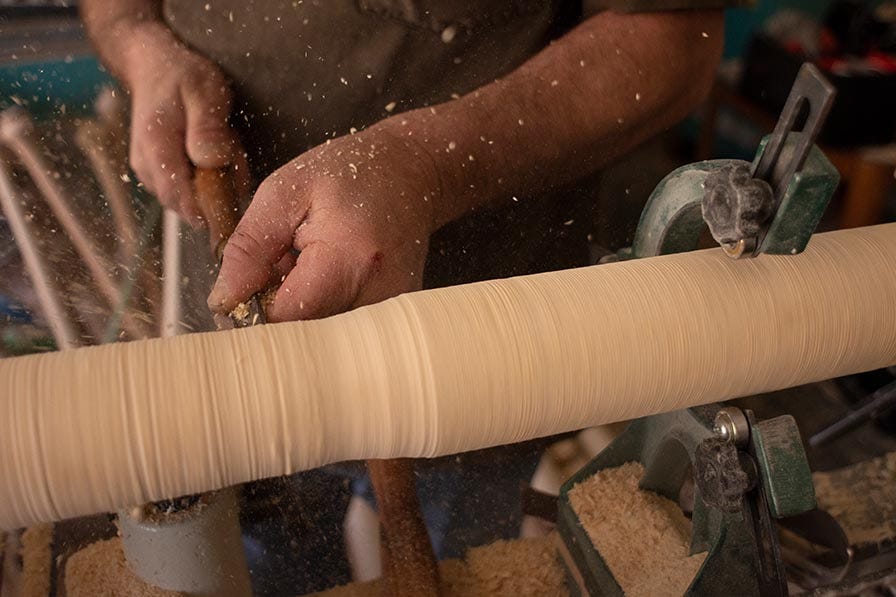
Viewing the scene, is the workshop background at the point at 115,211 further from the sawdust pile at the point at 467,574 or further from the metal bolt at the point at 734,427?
the metal bolt at the point at 734,427

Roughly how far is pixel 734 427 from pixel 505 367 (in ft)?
0.63

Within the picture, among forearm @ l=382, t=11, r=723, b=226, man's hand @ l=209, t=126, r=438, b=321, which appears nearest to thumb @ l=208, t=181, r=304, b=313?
man's hand @ l=209, t=126, r=438, b=321

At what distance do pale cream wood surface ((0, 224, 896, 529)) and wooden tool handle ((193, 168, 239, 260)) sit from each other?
33cm

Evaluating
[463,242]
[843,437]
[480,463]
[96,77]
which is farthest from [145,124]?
[843,437]

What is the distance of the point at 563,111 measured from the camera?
0.76 metres

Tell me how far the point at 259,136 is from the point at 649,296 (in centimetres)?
51

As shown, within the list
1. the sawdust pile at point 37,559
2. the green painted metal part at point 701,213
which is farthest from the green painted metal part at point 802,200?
the sawdust pile at point 37,559

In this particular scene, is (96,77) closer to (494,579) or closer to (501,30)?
(501,30)

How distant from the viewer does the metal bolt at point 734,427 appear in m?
0.47

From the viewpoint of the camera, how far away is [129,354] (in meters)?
0.34

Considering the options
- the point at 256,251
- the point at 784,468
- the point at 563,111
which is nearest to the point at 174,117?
the point at 256,251

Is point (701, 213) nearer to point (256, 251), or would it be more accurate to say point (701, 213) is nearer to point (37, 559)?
point (256, 251)

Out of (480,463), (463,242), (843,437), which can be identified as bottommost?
(843,437)

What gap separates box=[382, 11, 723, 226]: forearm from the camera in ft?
2.34
